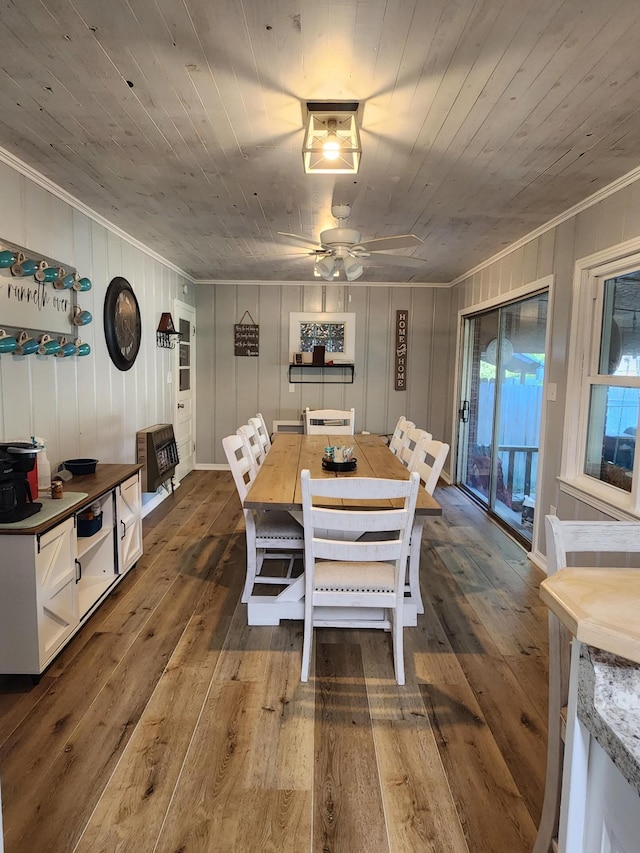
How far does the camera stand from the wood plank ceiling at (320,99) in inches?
60.0

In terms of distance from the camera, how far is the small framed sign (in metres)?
6.23

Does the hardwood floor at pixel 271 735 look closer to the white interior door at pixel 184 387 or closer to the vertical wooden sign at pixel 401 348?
the white interior door at pixel 184 387

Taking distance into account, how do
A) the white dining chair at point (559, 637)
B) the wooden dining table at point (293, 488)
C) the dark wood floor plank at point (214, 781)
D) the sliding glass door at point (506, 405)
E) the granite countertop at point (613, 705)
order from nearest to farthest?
the granite countertop at point (613, 705) < the white dining chair at point (559, 637) < the dark wood floor plank at point (214, 781) < the wooden dining table at point (293, 488) < the sliding glass door at point (506, 405)

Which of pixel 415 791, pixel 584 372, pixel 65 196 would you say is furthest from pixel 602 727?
pixel 65 196

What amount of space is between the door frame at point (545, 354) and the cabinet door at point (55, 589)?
3.02m

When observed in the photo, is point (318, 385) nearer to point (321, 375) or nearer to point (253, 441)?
point (321, 375)

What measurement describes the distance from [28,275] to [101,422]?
1.29 metres

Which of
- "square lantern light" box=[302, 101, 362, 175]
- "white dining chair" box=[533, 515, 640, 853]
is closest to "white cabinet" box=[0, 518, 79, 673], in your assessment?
"white dining chair" box=[533, 515, 640, 853]

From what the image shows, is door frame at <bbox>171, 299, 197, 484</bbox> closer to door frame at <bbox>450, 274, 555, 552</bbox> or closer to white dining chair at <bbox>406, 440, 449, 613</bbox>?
door frame at <bbox>450, 274, 555, 552</bbox>

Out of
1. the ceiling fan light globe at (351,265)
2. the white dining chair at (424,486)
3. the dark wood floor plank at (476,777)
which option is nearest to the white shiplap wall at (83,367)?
the ceiling fan light globe at (351,265)

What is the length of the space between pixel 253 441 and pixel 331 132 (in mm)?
2210

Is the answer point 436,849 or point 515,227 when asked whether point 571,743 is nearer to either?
point 436,849

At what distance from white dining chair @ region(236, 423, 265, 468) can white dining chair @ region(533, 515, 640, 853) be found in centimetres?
211

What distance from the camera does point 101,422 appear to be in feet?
12.1
